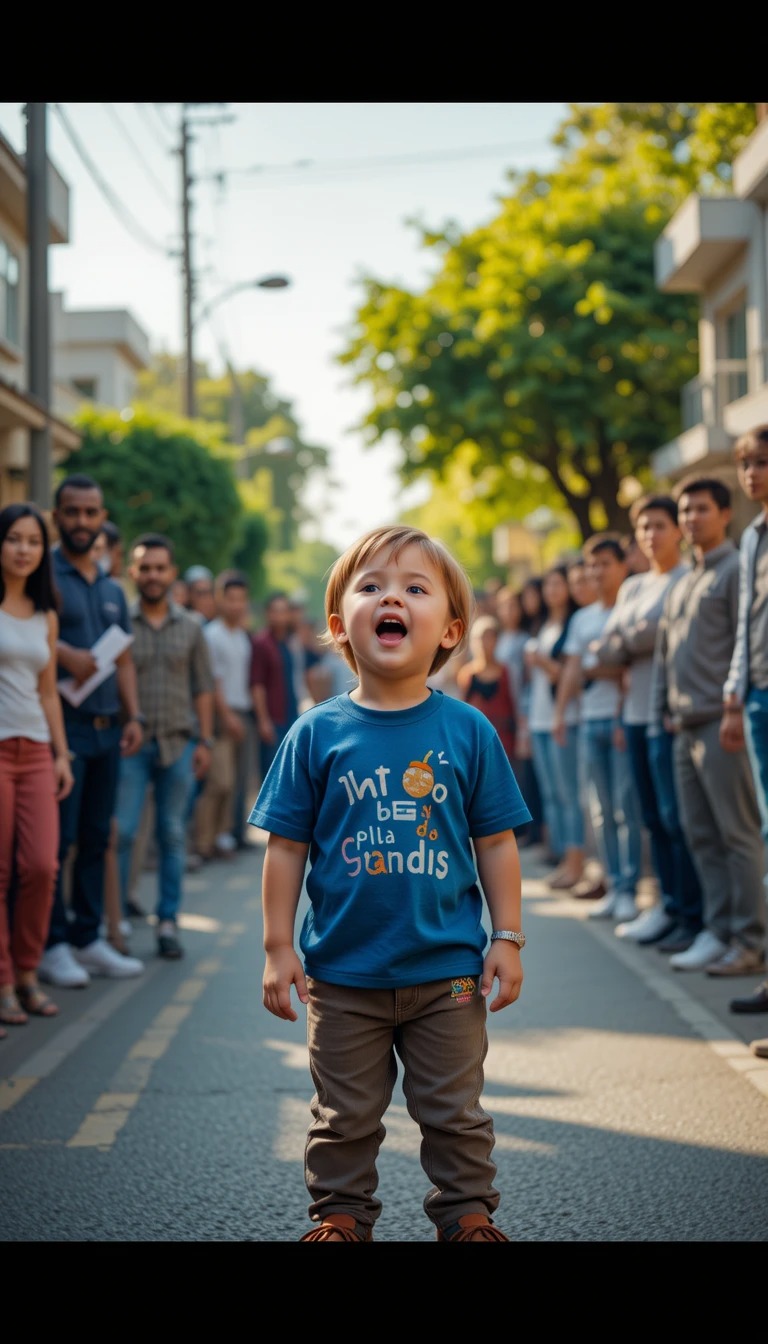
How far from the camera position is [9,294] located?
23.8 metres

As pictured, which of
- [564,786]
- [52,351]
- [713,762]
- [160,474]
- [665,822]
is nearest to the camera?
[713,762]

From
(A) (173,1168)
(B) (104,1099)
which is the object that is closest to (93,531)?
(B) (104,1099)

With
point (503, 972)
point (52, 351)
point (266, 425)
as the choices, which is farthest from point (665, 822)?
point (266, 425)

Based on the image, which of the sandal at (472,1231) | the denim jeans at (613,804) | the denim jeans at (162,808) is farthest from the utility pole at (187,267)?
the sandal at (472,1231)

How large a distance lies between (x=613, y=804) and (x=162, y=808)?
114 inches

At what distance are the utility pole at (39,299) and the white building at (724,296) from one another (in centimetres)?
954

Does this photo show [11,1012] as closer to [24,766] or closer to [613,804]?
[24,766]

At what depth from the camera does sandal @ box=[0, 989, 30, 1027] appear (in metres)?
7.57

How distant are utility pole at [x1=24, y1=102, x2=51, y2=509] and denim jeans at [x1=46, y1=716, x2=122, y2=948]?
499cm

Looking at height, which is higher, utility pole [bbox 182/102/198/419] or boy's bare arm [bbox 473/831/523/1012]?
utility pole [bbox 182/102/198/419]

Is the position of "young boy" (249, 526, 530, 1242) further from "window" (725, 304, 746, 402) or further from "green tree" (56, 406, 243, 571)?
"green tree" (56, 406, 243, 571)

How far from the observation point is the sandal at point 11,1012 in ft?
24.8

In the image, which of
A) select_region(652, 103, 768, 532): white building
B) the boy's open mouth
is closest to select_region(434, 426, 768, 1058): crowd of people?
the boy's open mouth

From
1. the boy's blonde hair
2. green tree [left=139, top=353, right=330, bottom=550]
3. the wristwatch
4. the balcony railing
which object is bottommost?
the wristwatch
